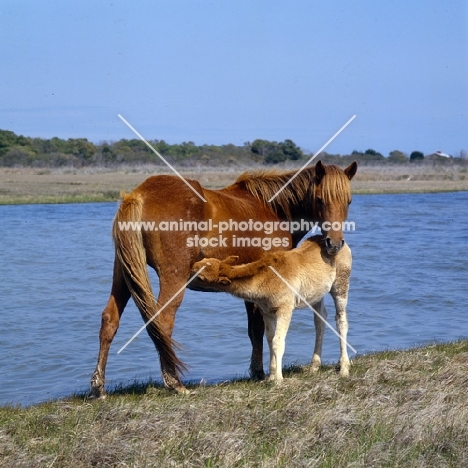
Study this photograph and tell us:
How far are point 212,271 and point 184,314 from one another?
18.4ft

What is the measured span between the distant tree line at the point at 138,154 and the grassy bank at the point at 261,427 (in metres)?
44.4

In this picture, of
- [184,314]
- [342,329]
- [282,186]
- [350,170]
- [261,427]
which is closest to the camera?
[261,427]

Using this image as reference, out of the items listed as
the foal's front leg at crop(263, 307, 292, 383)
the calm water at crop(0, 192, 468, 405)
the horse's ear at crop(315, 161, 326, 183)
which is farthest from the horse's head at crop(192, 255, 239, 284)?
the calm water at crop(0, 192, 468, 405)

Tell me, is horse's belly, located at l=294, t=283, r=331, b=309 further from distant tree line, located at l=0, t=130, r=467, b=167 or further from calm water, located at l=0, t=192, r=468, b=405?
A: distant tree line, located at l=0, t=130, r=467, b=167

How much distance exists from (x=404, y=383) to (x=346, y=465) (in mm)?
2353

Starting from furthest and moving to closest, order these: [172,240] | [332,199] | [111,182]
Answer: [111,182]
[332,199]
[172,240]

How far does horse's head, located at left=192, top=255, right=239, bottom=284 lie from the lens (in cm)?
657

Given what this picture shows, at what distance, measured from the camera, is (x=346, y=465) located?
179 inches

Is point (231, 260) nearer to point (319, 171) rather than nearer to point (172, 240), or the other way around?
point (172, 240)

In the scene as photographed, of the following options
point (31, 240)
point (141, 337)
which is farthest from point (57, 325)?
point (31, 240)

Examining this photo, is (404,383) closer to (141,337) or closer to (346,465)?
(346,465)

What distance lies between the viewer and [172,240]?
6707 millimetres

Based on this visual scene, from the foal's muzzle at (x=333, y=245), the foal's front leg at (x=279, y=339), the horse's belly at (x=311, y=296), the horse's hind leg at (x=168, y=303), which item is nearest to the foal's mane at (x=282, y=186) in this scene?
the foal's muzzle at (x=333, y=245)

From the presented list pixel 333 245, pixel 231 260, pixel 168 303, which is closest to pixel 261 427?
pixel 168 303
